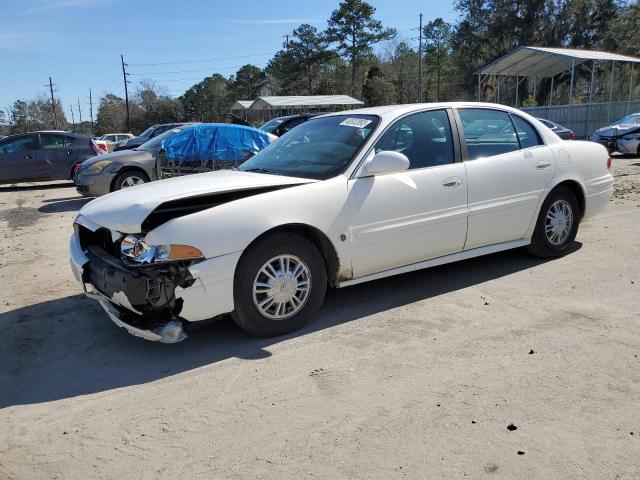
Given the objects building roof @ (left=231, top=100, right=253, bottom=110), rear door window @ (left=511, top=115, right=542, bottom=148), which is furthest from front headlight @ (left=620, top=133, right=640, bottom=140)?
building roof @ (left=231, top=100, right=253, bottom=110)

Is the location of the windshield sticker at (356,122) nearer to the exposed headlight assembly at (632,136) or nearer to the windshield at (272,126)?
the windshield at (272,126)

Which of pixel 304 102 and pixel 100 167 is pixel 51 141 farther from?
pixel 304 102

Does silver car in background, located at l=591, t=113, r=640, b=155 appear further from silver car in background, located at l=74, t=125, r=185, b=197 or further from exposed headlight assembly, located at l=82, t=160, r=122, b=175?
exposed headlight assembly, located at l=82, t=160, r=122, b=175

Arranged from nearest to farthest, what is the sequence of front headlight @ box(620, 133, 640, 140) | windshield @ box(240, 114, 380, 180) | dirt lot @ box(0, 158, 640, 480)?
dirt lot @ box(0, 158, 640, 480) < windshield @ box(240, 114, 380, 180) < front headlight @ box(620, 133, 640, 140)

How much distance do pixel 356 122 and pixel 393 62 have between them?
6464 cm

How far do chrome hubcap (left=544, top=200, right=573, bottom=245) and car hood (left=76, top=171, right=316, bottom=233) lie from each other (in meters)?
2.76

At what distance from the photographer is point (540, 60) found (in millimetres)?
28609

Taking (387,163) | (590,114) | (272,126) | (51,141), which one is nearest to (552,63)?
(590,114)

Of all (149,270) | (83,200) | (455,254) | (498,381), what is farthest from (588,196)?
(83,200)

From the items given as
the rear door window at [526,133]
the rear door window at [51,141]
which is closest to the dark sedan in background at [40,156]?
the rear door window at [51,141]

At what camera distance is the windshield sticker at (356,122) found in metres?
4.60

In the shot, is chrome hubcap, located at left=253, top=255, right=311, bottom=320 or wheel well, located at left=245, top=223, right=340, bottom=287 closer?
chrome hubcap, located at left=253, top=255, right=311, bottom=320

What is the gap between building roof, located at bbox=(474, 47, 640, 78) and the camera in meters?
25.0

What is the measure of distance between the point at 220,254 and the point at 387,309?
158cm
